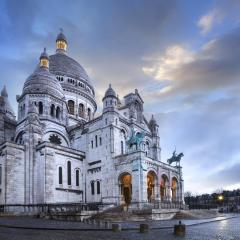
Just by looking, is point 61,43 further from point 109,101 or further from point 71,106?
point 109,101


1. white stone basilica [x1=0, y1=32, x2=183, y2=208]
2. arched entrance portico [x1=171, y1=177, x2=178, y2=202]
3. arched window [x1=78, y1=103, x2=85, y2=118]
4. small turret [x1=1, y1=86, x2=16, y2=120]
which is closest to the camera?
white stone basilica [x1=0, y1=32, x2=183, y2=208]

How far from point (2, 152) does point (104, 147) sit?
16451 millimetres

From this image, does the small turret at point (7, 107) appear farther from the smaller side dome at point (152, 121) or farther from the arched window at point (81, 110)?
the smaller side dome at point (152, 121)

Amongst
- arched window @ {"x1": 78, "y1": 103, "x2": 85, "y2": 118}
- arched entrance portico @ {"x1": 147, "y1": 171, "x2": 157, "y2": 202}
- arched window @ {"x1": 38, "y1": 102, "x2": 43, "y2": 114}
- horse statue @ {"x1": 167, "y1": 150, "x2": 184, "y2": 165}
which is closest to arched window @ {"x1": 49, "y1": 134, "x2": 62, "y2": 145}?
arched window @ {"x1": 38, "y1": 102, "x2": 43, "y2": 114}

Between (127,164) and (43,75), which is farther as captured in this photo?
(43,75)

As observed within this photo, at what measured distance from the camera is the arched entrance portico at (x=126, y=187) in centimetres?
5556

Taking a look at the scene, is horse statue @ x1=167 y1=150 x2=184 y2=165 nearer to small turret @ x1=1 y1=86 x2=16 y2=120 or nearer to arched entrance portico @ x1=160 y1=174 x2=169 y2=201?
arched entrance portico @ x1=160 y1=174 x2=169 y2=201

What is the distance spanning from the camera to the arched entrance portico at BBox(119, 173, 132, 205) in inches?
2188

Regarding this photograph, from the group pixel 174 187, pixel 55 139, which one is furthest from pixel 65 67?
pixel 174 187

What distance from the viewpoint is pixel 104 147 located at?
58.1 metres

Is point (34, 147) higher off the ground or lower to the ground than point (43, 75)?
lower

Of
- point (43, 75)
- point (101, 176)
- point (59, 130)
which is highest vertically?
point (43, 75)

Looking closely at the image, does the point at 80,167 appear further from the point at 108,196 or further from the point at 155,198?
the point at 155,198

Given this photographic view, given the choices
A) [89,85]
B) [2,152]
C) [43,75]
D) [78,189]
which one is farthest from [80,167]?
[89,85]
